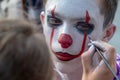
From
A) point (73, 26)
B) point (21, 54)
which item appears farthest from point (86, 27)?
point (21, 54)

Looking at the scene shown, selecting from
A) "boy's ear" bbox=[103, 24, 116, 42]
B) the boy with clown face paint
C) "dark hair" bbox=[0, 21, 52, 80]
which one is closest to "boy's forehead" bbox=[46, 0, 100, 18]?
the boy with clown face paint

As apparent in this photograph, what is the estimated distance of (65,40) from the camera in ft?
4.09

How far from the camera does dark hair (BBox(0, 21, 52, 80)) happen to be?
0.61 metres

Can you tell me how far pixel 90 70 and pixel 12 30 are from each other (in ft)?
1.49

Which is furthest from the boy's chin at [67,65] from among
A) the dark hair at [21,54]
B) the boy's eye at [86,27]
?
the dark hair at [21,54]

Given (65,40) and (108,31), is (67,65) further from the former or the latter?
(108,31)

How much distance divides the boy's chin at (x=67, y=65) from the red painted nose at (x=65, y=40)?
0.22ft

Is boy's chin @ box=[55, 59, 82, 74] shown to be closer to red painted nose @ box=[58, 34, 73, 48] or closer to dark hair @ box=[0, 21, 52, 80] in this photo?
red painted nose @ box=[58, 34, 73, 48]

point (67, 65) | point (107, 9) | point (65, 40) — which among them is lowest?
point (67, 65)

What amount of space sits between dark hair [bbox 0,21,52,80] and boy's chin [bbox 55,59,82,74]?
634 mm

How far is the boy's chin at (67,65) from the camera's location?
129cm

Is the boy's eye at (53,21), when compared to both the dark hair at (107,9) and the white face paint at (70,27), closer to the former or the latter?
the white face paint at (70,27)

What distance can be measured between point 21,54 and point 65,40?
25.1 inches

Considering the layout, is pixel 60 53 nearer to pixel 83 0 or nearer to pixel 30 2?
pixel 83 0
